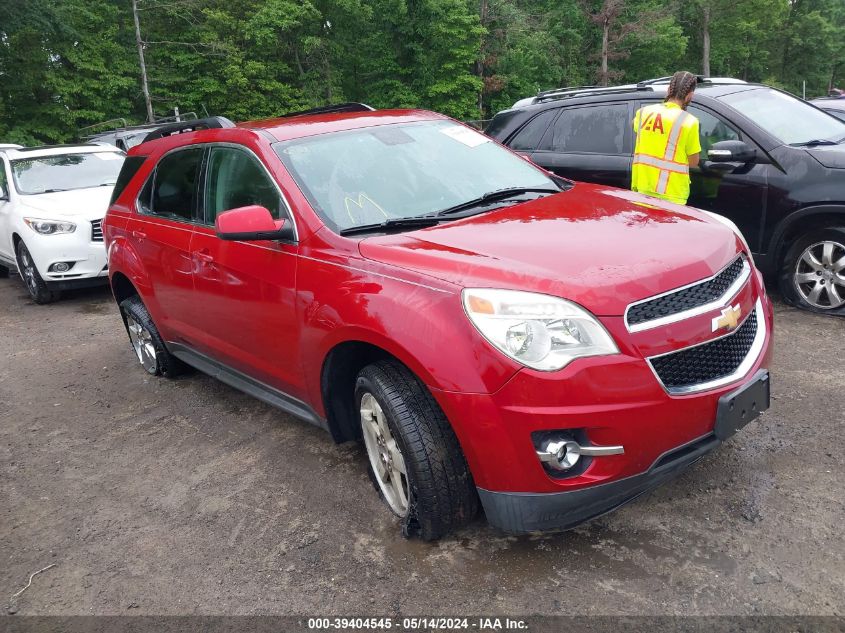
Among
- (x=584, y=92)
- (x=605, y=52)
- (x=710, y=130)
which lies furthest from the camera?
(x=605, y=52)

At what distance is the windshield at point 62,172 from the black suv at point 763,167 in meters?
6.02

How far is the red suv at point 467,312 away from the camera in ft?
8.09

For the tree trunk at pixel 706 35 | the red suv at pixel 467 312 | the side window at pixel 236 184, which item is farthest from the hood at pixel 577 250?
the tree trunk at pixel 706 35

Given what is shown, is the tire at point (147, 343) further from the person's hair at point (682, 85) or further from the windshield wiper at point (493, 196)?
the person's hair at point (682, 85)

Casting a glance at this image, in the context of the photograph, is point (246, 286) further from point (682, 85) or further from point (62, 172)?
point (62, 172)

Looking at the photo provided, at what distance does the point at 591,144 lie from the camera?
656cm

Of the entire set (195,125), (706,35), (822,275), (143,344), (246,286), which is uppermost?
(706,35)

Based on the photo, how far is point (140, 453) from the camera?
4238 millimetres

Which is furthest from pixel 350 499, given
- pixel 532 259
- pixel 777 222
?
pixel 777 222

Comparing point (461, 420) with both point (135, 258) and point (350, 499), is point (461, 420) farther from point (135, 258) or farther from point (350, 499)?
point (135, 258)

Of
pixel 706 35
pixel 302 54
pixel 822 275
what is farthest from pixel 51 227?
pixel 706 35

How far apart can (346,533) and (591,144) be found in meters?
4.67

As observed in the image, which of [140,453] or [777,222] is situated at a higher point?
[777,222]

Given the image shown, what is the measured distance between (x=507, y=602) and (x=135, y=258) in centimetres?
360
